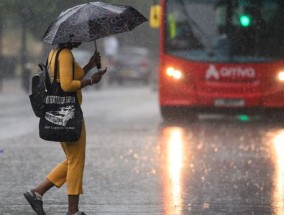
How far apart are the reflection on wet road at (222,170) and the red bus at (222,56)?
1.09 meters

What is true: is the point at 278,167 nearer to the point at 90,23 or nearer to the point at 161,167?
the point at 161,167

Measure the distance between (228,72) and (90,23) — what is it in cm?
1212

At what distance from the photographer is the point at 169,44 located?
827 inches

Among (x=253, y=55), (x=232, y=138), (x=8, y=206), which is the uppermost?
(x=253, y=55)

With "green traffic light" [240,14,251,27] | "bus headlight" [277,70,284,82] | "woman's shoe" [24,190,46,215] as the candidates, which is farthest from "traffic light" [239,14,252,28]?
"woman's shoe" [24,190,46,215]

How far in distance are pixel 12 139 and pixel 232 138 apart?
348 cm

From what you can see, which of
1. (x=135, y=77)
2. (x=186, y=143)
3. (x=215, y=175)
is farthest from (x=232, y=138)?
(x=135, y=77)

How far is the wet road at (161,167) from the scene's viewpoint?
374 inches

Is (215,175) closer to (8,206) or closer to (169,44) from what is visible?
(8,206)

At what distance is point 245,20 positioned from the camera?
20.7m

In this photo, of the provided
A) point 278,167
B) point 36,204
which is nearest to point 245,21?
point 278,167

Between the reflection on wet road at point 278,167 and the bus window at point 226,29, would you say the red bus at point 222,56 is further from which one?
the reflection on wet road at point 278,167

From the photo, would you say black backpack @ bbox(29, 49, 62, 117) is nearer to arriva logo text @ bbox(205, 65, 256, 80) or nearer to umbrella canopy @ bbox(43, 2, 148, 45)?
umbrella canopy @ bbox(43, 2, 148, 45)

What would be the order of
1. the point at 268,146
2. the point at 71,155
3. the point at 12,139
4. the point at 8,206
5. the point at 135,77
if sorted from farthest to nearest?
the point at 135,77 < the point at 12,139 < the point at 268,146 < the point at 8,206 < the point at 71,155
